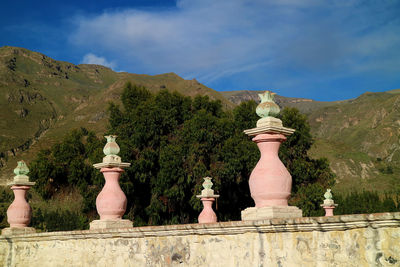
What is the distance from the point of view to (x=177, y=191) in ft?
64.1

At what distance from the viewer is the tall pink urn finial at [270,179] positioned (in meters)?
4.86

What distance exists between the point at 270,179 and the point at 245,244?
77 cm

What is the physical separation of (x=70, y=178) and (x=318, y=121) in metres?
81.1

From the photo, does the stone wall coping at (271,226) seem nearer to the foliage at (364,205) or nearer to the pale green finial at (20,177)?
the pale green finial at (20,177)

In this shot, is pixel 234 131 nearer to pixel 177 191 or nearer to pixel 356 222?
pixel 177 191

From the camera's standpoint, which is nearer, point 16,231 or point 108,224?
point 108,224

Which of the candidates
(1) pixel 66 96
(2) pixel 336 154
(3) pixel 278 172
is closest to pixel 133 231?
(3) pixel 278 172

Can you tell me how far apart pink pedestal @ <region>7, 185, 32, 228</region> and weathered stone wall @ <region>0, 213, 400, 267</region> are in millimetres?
1830

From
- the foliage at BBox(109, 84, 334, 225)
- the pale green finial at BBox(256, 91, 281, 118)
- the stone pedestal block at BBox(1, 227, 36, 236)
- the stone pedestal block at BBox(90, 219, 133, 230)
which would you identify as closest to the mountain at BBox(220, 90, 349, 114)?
the foliage at BBox(109, 84, 334, 225)

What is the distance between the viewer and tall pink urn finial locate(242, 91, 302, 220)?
15.9 ft

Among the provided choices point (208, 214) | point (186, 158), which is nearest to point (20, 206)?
point (208, 214)

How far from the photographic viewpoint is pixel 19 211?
382 inches

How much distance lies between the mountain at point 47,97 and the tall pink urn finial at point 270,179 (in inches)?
2159

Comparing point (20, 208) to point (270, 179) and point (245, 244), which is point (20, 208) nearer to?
point (245, 244)
